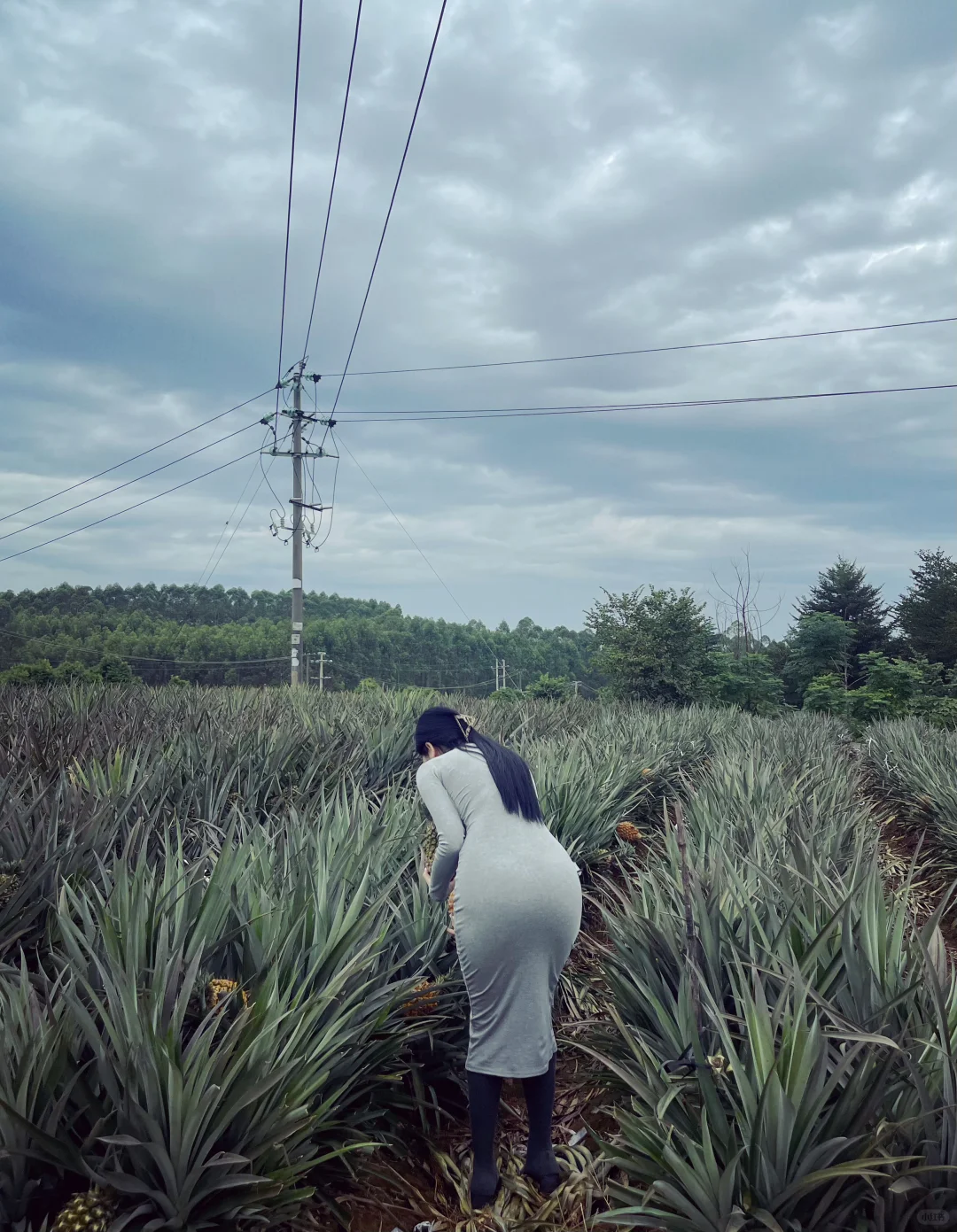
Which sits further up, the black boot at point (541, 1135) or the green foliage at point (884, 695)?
the green foliage at point (884, 695)

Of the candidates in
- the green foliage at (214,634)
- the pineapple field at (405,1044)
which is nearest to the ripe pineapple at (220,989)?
the pineapple field at (405,1044)

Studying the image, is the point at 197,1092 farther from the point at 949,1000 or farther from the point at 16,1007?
the point at 949,1000

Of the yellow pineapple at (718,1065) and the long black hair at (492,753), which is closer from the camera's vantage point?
the yellow pineapple at (718,1065)

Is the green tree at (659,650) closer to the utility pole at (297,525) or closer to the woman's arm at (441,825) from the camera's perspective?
the utility pole at (297,525)

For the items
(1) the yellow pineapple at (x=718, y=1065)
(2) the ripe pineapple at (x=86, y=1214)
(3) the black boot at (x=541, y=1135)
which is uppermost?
(1) the yellow pineapple at (x=718, y=1065)

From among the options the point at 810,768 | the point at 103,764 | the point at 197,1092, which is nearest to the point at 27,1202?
the point at 197,1092

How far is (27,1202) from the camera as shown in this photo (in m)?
2.17

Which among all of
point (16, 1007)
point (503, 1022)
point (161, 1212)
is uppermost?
point (16, 1007)

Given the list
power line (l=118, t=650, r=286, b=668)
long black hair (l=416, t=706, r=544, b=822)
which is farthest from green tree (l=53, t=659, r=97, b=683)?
power line (l=118, t=650, r=286, b=668)

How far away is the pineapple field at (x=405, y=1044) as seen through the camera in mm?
2184

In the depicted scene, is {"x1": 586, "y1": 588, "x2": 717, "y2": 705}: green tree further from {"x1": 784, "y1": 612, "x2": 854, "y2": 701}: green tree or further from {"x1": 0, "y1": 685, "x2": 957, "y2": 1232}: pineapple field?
{"x1": 0, "y1": 685, "x2": 957, "y2": 1232}: pineapple field

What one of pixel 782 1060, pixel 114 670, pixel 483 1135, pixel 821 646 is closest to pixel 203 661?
pixel 114 670

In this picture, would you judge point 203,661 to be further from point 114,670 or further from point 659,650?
point 659,650

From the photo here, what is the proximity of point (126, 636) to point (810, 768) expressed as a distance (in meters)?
68.1
